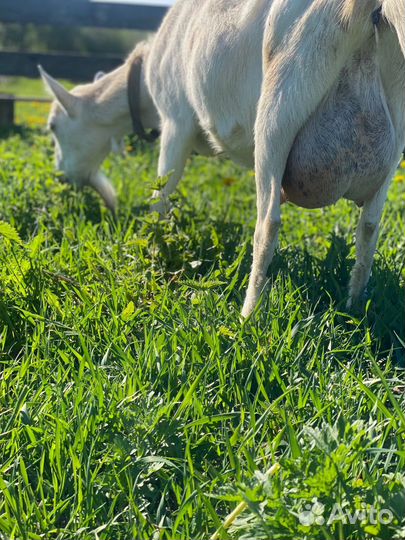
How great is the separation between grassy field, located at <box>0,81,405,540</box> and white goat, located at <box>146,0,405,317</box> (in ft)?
1.07

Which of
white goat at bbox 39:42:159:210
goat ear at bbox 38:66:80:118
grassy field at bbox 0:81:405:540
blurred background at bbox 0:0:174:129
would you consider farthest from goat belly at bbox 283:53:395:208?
blurred background at bbox 0:0:174:129

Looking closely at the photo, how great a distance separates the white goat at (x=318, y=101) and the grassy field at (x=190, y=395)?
Result: 1.07 feet

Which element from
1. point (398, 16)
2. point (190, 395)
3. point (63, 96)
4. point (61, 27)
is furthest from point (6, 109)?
point (190, 395)

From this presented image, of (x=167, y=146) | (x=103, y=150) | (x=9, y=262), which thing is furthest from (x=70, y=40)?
(x=9, y=262)

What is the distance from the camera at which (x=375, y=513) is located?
1.64 m

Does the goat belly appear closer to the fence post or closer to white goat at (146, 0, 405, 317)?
white goat at (146, 0, 405, 317)

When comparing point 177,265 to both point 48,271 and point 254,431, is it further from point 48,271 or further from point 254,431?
point 254,431

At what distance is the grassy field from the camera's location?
173cm

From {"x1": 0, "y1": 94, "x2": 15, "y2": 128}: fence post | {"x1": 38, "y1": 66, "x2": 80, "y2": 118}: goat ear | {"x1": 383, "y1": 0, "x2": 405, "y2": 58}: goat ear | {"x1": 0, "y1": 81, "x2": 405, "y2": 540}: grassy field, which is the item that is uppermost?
{"x1": 383, "y1": 0, "x2": 405, "y2": 58}: goat ear

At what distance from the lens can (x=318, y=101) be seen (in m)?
2.76

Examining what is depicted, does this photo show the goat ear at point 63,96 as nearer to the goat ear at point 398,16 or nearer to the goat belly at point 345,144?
the goat belly at point 345,144

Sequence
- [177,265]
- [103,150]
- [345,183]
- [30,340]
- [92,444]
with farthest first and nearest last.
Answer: [103,150], [177,265], [345,183], [30,340], [92,444]

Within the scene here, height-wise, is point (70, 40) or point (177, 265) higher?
point (70, 40)

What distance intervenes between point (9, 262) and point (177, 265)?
704mm
